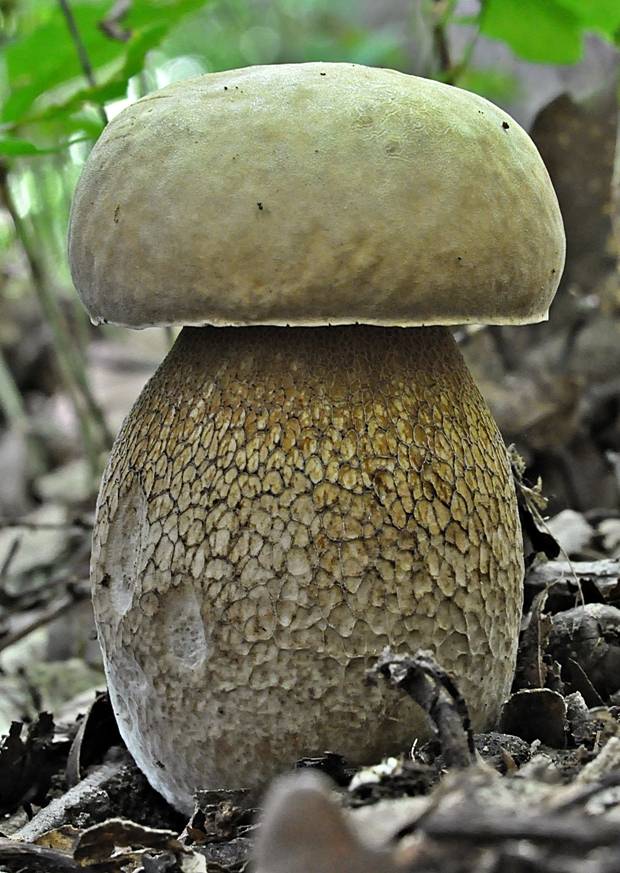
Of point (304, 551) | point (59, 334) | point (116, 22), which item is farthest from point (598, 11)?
point (59, 334)

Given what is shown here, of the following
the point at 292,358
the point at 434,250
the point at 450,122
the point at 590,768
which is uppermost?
the point at 450,122

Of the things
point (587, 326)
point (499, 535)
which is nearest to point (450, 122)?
point (499, 535)

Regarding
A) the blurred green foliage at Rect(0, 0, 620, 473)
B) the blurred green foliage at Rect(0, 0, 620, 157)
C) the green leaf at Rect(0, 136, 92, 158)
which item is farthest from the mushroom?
the blurred green foliage at Rect(0, 0, 620, 157)

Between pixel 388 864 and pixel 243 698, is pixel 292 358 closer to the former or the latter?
pixel 243 698

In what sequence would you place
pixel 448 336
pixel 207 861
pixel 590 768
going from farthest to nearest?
1. pixel 448 336
2. pixel 207 861
3. pixel 590 768

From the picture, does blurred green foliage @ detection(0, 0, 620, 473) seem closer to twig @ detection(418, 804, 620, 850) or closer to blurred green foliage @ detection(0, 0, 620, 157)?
blurred green foliage @ detection(0, 0, 620, 157)

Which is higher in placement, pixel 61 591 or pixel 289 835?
pixel 289 835

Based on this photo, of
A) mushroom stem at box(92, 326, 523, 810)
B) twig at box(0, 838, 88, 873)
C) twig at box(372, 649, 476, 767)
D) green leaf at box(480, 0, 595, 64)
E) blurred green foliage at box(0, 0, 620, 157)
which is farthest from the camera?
green leaf at box(480, 0, 595, 64)
